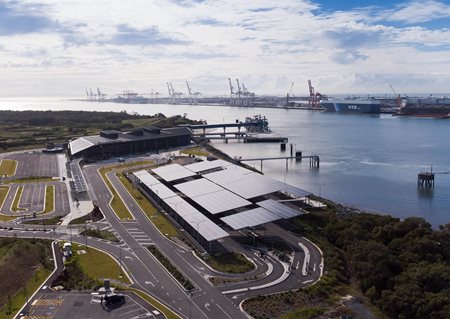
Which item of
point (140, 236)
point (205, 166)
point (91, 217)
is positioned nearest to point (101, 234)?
point (140, 236)

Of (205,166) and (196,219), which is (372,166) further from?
(196,219)

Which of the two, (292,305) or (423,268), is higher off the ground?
(423,268)

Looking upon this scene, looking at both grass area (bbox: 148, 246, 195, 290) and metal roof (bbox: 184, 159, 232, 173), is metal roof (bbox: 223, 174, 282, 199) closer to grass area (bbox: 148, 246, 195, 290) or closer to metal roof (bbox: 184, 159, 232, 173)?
metal roof (bbox: 184, 159, 232, 173)

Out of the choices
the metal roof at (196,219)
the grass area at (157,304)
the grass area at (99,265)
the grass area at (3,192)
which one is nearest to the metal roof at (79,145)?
the grass area at (3,192)

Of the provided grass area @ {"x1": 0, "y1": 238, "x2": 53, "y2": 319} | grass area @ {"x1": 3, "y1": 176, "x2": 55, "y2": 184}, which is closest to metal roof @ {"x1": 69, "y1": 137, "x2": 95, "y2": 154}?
grass area @ {"x1": 3, "y1": 176, "x2": 55, "y2": 184}

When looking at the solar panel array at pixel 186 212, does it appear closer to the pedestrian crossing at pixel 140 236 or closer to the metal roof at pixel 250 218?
the metal roof at pixel 250 218

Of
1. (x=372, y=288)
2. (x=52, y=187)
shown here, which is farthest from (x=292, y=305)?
(x=52, y=187)

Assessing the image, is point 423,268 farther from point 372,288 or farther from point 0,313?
point 0,313
